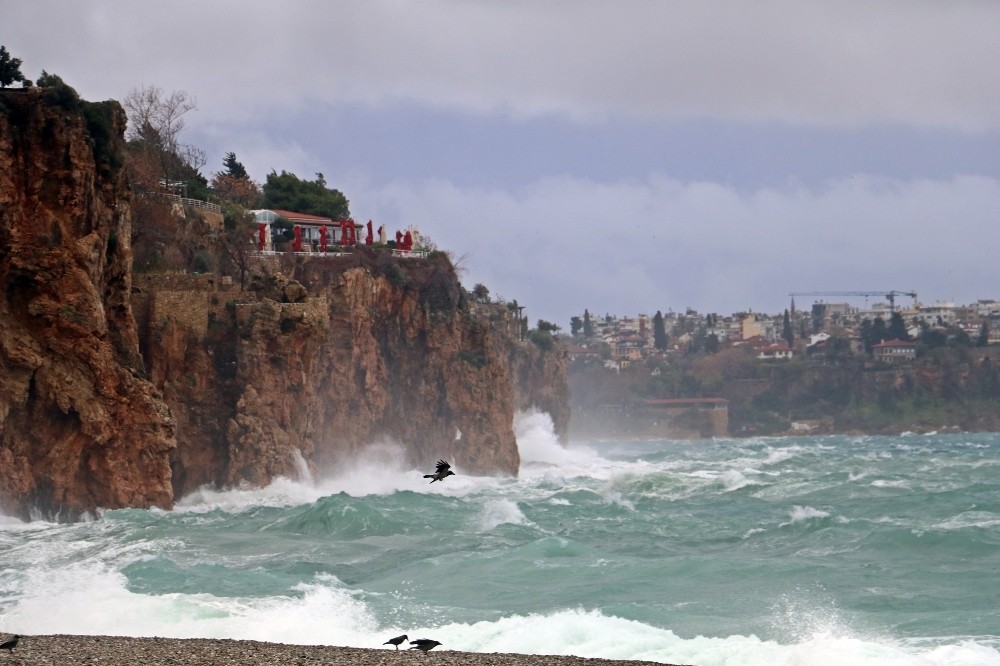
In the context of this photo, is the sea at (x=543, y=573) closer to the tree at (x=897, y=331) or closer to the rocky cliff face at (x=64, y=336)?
the rocky cliff face at (x=64, y=336)

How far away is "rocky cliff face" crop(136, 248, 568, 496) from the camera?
43.9 metres

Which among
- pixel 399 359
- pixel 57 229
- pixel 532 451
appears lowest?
pixel 532 451

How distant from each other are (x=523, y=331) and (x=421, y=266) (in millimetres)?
39231

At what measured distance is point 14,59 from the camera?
130 ft

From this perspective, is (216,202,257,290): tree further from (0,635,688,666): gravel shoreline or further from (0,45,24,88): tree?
(0,635,688,666): gravel shoreline

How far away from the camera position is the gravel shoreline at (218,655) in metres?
19.6

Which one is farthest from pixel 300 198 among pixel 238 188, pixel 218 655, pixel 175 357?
pixel 218 655

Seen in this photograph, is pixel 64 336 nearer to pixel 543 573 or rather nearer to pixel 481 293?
pixel 543 573

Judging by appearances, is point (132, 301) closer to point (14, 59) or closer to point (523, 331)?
point (14, 59)

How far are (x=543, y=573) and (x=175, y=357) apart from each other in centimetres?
1610

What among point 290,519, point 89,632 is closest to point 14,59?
point 290,519

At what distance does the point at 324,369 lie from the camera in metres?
56.2

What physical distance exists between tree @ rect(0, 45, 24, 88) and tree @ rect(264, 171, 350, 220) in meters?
35.1

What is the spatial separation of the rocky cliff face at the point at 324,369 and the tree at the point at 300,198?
10.6 metres
